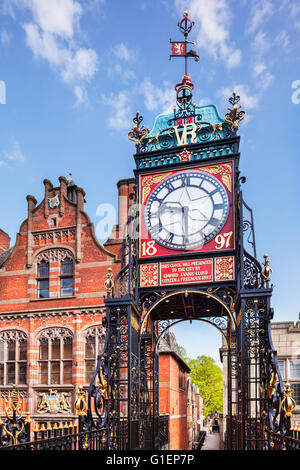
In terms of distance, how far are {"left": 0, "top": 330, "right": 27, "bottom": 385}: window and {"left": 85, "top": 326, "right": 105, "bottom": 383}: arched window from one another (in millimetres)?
3140

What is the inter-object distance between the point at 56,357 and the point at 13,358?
2.27m

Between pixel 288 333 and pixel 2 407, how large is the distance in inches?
533

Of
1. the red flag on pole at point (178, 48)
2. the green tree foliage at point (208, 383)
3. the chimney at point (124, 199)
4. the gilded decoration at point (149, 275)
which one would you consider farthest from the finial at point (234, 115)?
the green tree foliage at point (208, 383)

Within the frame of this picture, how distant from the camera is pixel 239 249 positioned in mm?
10266

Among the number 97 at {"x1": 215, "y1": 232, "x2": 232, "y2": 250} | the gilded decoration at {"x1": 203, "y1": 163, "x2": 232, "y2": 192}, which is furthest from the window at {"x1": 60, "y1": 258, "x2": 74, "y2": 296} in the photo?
the number 97 at {"x1": 215, "y1": 232, "x2": 232, "y2": 250}

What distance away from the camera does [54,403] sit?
20.1 meters

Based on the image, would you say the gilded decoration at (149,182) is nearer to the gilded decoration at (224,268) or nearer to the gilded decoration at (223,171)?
the gilded decoration at (223,171)

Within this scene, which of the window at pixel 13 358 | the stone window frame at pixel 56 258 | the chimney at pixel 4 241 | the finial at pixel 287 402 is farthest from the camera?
the chimney at pixel 4 241

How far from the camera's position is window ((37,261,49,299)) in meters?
22.0

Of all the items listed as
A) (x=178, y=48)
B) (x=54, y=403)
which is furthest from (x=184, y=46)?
(x=54, y=403)

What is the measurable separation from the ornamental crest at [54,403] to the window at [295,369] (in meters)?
10.2

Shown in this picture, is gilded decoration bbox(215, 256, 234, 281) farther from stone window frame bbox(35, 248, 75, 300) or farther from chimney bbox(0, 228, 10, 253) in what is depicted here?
chimney bbox(0, 228, 10, 253)

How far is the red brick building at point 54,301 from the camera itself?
20.4 metres

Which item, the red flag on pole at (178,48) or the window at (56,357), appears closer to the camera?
the red flag on pole at (178,48)
